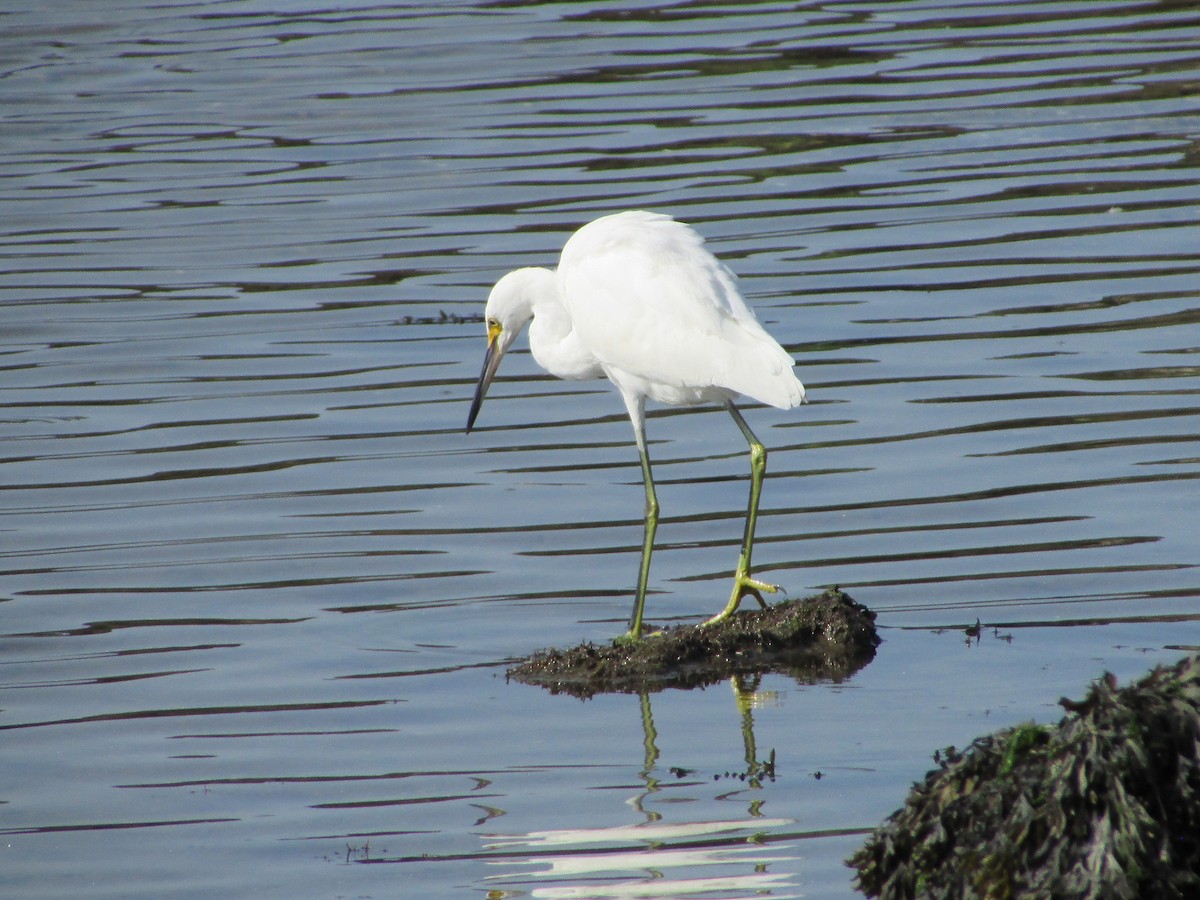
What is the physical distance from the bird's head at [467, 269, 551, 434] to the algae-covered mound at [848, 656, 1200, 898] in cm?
432

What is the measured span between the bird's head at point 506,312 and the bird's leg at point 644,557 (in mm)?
1050

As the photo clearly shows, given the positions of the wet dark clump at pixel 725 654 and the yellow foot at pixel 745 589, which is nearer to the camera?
the wet dark clump at pixel 725 654

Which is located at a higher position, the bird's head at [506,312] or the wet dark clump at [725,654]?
the bird's head at [506,312]

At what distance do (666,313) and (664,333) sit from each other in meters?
0.08

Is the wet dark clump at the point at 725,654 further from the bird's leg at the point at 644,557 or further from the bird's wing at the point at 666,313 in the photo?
the bird's wing at the point at 666,313

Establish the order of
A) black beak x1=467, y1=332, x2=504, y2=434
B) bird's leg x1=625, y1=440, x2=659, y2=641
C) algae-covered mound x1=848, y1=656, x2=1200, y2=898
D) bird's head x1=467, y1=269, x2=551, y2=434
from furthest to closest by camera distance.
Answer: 1. black beak x1=467, y1=332, x2=504, y2=434
2. bird's head x1=467, y1=269, x2=551, y2=434
3. bird's leg x1=625, y1=440, x2=659, y2=641
4. algae-covered mound x1=848, y1=656, x2=1200, y2=898

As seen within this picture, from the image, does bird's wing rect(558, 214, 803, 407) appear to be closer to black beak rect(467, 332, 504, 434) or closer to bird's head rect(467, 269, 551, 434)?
bird's head rect(467, 269, 551, 434)

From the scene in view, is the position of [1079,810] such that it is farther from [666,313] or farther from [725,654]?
[666,313]

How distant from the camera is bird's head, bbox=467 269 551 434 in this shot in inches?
343

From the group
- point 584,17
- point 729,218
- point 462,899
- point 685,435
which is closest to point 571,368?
point 685,435

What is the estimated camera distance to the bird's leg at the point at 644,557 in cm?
733

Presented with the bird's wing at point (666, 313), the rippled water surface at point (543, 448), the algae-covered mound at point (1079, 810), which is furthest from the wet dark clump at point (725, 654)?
the algae-covered mound at point (1079, 810)

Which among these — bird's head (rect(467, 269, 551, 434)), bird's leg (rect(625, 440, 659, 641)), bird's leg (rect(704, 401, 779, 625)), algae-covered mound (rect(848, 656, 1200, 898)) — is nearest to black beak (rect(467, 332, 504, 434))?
bird's head (rect(467, 269, 551, 434))

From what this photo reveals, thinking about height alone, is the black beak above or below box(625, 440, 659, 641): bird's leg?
above
